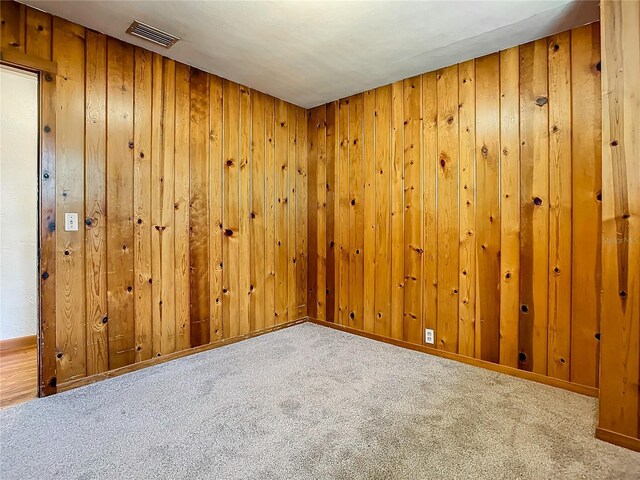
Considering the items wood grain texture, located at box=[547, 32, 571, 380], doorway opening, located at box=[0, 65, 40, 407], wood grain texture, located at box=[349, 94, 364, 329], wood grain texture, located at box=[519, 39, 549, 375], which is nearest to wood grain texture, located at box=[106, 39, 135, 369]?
doorway opening, located at box=[0, 65, 40, 407]

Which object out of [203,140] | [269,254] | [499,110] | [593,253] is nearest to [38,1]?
[203,140]

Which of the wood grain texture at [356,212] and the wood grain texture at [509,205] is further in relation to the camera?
the wood grain texture at [356,212]

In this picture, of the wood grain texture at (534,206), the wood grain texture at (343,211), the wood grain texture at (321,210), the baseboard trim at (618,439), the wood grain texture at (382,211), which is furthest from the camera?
the wood grain texture at (321,210)

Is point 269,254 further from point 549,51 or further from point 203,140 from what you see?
point 549,51

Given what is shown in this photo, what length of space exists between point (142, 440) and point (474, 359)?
2.44m

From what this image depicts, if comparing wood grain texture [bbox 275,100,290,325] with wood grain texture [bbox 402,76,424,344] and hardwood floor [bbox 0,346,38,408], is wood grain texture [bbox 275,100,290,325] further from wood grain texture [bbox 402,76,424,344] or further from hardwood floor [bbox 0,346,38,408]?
hardwood floor [bbox 0,346,38,408]

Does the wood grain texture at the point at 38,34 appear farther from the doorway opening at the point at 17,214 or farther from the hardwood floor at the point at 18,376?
the hardwood floor at the point at 18,376

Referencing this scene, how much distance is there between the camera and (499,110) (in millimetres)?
2568

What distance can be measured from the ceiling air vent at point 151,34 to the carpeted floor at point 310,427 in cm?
253

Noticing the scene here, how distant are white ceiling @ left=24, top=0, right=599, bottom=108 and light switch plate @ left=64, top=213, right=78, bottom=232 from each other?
133cm

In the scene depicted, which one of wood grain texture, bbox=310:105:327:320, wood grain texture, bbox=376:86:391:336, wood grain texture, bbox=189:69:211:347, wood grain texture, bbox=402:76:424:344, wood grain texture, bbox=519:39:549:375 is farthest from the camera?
wood grain texture, bbox=310:105:327:320

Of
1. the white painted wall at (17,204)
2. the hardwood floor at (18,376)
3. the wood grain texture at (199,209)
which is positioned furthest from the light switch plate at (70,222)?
the white painted wall at (17,204)

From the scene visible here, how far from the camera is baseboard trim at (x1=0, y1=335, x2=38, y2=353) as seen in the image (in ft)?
10.2

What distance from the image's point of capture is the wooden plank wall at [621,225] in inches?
65.0
